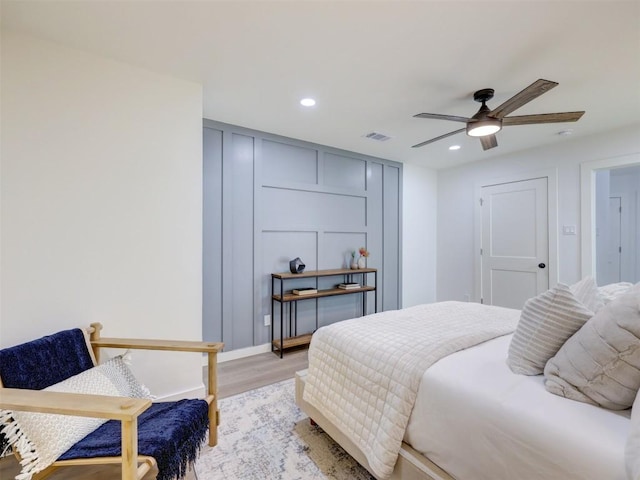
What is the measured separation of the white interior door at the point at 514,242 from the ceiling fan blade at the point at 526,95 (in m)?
2.33

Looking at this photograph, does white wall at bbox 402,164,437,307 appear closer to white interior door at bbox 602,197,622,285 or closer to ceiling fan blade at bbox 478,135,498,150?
ceiling fan blade at bbox 478,135,498,150

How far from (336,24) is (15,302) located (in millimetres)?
2376

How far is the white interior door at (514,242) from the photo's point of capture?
390 centimetres

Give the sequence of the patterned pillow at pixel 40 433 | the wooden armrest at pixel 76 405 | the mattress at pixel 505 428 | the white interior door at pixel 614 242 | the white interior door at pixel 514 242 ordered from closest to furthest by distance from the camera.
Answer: the mattress at pixel 505 428, the wooden armrest at pixel 76 405, the patterned pillow at pixel 40 433, the white interior door at pixel 514 242, the white interior door at pixel 614 242

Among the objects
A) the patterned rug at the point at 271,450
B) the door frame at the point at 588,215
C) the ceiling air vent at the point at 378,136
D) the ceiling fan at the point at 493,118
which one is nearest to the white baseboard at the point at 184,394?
the patterned rug at the point at 271,450

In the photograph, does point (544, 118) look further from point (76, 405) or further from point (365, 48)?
point (76, 405)

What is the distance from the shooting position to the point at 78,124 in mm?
1878

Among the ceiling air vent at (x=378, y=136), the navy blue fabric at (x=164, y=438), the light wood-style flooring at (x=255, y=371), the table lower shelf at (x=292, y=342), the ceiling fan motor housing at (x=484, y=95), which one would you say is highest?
the ceiling air vent at (x=378, y=136)

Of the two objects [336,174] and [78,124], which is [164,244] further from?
[336,174]

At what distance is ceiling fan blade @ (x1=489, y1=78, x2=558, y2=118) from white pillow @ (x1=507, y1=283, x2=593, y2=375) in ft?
3.95

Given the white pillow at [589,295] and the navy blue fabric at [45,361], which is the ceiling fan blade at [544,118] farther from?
the navy blue fabric at [45,361]

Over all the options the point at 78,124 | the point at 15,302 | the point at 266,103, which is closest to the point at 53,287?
the point at 15,302

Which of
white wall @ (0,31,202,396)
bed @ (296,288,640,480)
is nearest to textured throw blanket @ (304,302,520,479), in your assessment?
bed @ (296,288,640,480)

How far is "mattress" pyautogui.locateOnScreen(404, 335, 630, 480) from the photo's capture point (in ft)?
2.92
